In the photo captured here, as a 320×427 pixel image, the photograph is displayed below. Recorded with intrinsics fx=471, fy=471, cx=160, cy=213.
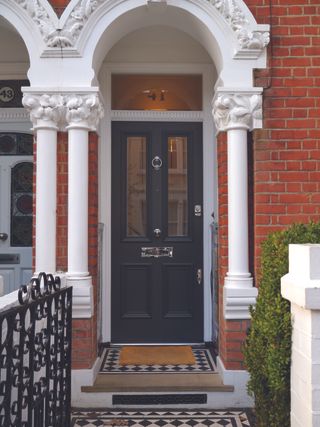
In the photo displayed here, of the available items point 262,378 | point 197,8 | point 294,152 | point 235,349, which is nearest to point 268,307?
point 262,378

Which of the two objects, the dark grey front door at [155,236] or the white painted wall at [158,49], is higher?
the white painted wall at [158,49]

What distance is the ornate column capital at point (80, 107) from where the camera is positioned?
417cm

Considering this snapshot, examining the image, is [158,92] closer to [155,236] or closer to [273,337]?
[155,236]

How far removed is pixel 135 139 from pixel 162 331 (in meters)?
2.21

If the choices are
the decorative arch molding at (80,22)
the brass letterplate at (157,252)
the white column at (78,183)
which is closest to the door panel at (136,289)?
the brass letterplate at (157,252)

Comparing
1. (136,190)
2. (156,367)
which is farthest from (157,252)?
(156,367)

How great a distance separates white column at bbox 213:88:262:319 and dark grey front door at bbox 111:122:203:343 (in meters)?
1.17

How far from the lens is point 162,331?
209 inches

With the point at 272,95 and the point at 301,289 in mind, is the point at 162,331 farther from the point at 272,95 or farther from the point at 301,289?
the point at 301,289

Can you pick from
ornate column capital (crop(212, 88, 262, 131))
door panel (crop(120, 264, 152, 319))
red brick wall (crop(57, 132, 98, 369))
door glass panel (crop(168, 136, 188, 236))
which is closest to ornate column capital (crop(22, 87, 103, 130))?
red brick wall (crop(57, 132, 98, 369))

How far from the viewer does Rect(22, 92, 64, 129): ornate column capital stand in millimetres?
4172

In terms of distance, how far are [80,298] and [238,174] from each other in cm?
177

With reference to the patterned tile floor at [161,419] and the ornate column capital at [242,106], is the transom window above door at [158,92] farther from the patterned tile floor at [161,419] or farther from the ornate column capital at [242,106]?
the patterned tile floor at [161,419]

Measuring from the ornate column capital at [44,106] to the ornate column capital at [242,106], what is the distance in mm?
1448
